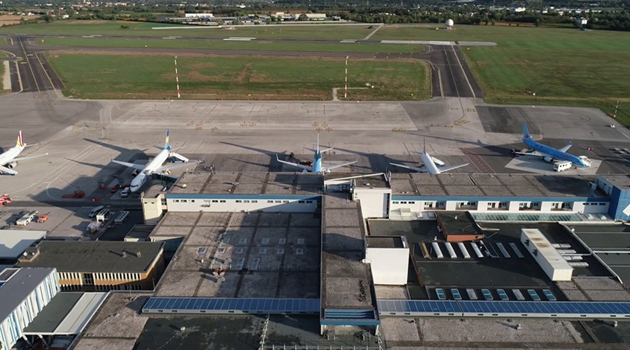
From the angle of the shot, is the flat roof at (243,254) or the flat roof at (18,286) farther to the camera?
the flat roof at (243,254)

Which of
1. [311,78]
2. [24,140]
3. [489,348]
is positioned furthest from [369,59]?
[489,348]

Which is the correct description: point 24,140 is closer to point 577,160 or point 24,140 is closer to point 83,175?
point 83,175

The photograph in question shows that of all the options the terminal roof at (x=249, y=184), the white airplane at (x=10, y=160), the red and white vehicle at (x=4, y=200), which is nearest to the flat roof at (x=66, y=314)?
the terminal roof at (x=249, y=184)

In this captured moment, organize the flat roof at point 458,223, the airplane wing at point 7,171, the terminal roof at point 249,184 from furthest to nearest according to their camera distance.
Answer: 1. the airplane wing at point 7,171
2. the terminal roof at point 249,184
3. the flat roof at point 458,223

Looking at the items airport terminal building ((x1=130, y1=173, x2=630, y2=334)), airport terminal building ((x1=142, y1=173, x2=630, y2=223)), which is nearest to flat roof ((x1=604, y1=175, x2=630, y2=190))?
airport terminal building ((x1=142, y1=173, x2=630, y2=223))

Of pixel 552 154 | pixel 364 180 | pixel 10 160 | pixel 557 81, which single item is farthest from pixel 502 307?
pixel 557 81

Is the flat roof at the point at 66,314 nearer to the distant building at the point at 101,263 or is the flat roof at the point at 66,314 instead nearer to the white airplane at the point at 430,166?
the distant building at the point at 101,263

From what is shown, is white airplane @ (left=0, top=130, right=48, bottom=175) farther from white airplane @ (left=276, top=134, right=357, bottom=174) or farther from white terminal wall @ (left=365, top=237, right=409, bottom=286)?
white terminal wall @ (left=365, top=237, right=409, bottom=286)
